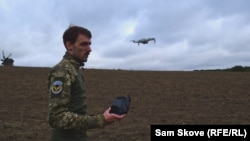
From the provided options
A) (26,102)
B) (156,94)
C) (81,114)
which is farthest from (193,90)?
(81,114)

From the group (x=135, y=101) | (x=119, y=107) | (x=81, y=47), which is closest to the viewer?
(x=119, y=107)

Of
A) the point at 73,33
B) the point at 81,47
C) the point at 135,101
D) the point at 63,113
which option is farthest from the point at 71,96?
the point at 135,101

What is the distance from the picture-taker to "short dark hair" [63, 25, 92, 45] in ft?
13.3

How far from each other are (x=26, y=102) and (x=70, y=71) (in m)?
19.6

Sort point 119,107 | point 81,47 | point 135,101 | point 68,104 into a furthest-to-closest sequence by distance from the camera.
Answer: point 135,101 < point 81,47 < point 68,104 < point 119,107

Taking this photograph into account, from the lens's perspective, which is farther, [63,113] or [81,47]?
[81,47]

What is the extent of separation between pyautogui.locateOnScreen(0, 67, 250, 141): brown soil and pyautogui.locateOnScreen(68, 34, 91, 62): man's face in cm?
875

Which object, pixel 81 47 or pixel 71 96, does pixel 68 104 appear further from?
→ pixel 81 47

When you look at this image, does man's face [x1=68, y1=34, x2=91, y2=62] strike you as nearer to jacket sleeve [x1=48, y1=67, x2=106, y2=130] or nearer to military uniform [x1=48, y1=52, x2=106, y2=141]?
military uniform [x1=48, y1=52, x2=106, y2=141]

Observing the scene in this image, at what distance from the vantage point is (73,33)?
13.4 ft

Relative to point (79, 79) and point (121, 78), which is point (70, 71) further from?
point (121, 78)

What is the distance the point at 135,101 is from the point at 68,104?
20.4 meters

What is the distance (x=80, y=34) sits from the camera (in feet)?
13.4

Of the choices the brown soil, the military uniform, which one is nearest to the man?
the military uniform
